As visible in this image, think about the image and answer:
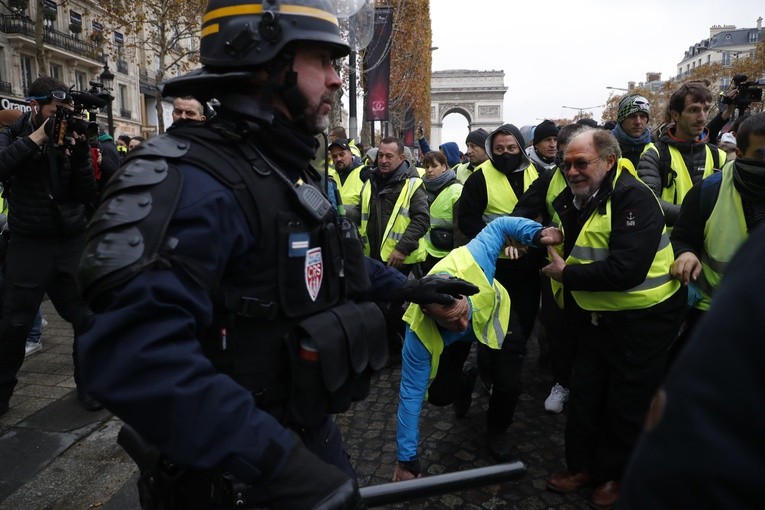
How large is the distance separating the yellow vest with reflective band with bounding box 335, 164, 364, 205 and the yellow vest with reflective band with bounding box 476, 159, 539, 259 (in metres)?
1.65

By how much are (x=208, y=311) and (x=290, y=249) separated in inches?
11.4

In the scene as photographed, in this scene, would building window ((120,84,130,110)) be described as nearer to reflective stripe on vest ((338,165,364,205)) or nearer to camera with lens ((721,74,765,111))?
reflective stripe on vest ((338,165,364,205))

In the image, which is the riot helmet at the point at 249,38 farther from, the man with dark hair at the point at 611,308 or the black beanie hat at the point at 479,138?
the black beanie hat at the point at 479,138

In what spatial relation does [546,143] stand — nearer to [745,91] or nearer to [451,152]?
[745,91]

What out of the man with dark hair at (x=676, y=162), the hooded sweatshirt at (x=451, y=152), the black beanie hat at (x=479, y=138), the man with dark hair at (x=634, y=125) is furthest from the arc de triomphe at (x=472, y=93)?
the man with dark hair at (x=676, y=162)

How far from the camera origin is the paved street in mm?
2984

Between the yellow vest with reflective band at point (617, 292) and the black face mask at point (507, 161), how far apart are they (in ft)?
5.14

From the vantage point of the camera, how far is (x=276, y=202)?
145 cm

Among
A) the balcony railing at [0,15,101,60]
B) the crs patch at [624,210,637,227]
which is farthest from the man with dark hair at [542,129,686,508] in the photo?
the balcony railing at [0,15,101,60]

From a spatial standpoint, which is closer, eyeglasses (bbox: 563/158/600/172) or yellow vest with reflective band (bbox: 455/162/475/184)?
eyeglasses (bbox: 563/158/600/172)

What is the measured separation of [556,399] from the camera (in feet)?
13.4

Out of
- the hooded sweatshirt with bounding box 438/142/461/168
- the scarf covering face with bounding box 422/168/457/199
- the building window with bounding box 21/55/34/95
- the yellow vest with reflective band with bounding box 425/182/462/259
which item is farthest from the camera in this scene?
the building window with bounding box 21/55/34/95

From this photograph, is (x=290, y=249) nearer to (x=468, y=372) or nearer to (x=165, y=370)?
(x=165, y=370)

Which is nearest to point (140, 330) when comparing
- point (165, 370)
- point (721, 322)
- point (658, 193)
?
point (165, 370)
